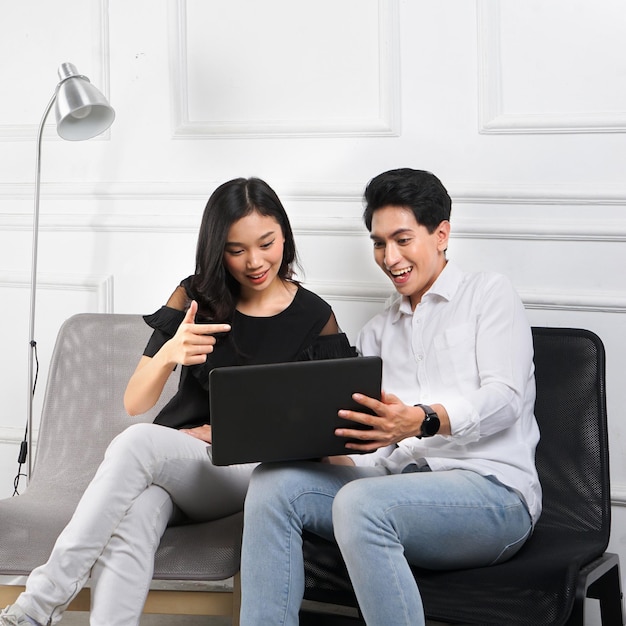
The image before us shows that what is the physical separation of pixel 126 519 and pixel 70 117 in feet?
3.82

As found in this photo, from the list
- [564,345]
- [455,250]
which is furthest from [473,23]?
[564,345]

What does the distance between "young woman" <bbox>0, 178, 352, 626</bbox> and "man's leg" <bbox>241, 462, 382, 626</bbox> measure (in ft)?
0.69

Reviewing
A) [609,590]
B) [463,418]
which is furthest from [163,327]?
[609,590]

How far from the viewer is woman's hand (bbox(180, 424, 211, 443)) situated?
196cm

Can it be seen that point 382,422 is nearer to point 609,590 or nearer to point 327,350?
point 327,350

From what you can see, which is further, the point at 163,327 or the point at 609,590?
the point at 163,327

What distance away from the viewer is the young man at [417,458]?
156 cm

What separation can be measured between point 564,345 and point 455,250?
0.44 metres

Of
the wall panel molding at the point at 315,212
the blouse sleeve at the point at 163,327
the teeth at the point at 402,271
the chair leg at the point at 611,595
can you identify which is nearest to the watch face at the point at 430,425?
the teeth at the point at 402,271

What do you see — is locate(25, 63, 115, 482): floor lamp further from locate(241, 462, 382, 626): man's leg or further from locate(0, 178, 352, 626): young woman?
locate(241, 462, 382, 626): man's leg

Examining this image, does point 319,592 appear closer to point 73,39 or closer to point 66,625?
point 66,625

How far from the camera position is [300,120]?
247cm

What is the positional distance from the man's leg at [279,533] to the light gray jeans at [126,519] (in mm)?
184

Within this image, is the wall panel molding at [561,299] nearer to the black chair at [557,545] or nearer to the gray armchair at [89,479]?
the black chair at [557,545]
